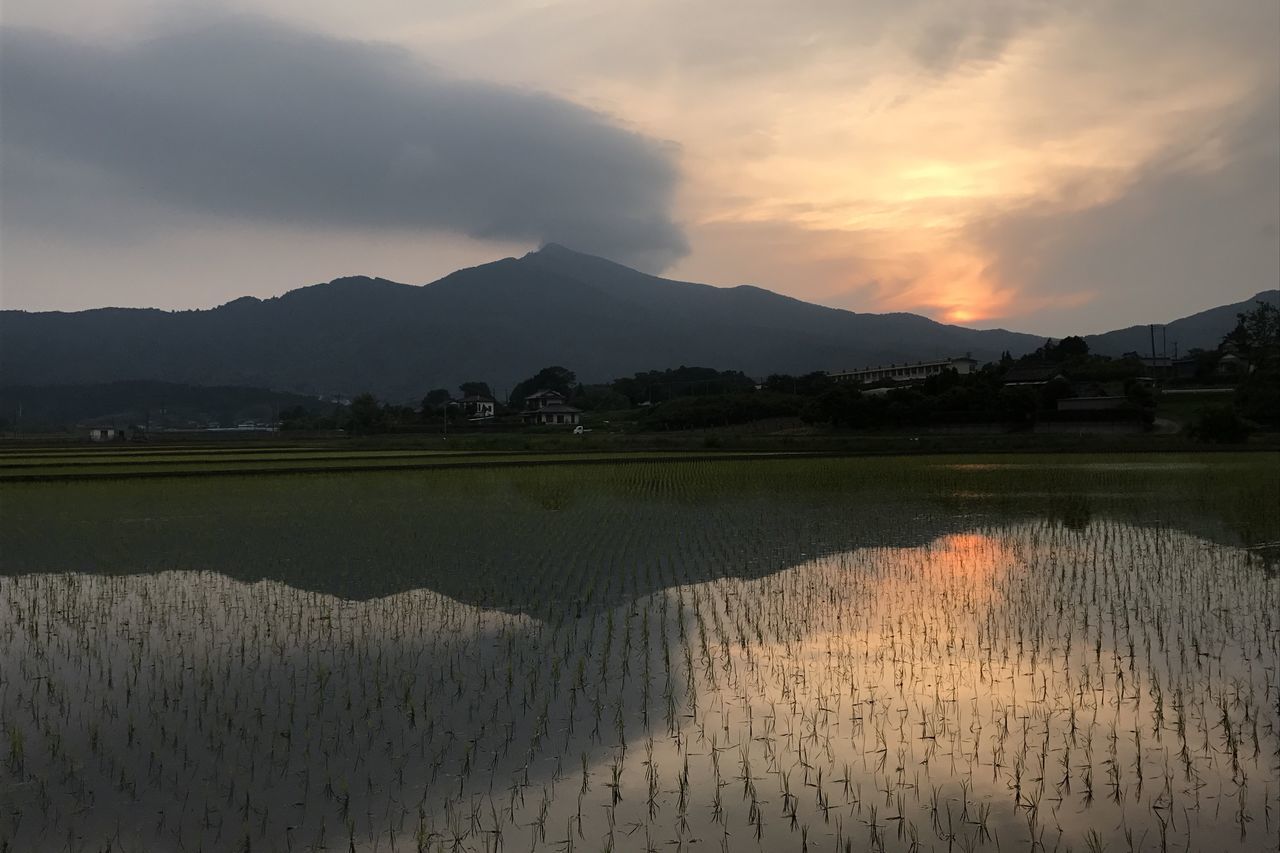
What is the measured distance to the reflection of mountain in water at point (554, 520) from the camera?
452 inches

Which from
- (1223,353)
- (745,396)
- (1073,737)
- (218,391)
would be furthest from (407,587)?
(218,391)

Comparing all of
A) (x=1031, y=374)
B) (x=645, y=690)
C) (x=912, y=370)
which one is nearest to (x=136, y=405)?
(x=912, y=370)

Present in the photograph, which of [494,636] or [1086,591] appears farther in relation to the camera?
[1086,591]

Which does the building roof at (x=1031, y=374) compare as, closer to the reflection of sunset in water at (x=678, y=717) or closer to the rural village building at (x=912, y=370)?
the rural village building at (x=912, y=370)

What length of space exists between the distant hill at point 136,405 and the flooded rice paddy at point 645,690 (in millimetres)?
147780

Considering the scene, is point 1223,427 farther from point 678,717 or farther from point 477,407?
point 477,407

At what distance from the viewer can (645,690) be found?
6664 millimetres

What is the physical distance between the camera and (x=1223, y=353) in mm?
77812

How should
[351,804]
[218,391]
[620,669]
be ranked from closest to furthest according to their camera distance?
[351,804]
[620,669]
[218,391]

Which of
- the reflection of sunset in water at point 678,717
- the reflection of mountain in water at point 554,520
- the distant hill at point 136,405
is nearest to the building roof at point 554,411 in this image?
the reflection of mountain in water at point 554,520

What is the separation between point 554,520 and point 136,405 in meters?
168

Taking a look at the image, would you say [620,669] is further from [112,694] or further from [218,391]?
[218,391]

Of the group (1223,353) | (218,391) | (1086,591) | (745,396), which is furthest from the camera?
(218,391)

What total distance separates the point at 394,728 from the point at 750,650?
3.27 m
